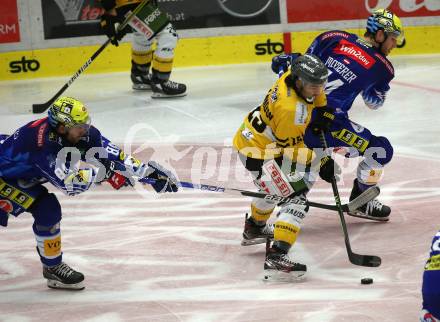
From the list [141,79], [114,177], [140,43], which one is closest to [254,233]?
[114,177]

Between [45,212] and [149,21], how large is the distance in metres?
4.68

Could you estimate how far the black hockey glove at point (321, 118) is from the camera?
556 cm

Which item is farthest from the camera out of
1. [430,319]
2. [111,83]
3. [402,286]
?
[111,83]

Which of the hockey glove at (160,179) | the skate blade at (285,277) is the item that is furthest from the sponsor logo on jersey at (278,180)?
the hockey glove at (160,179)

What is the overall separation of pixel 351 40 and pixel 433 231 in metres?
1.29

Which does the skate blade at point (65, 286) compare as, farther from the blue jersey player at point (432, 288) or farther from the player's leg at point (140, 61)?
the player's leg at point (140, 61)

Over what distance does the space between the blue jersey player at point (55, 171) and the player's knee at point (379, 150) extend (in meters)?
1.43

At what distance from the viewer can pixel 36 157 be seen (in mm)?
4836

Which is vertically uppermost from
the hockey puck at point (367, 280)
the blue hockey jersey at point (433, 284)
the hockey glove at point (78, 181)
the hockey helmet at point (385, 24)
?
the blue hockey jersey at point (433, 284)

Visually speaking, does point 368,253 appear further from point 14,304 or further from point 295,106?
point 14,304

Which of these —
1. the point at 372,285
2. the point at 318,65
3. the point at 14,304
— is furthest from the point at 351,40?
the point at 14,304

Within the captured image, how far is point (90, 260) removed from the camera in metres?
5.62

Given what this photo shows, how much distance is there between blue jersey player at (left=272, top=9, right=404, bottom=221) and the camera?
232 inches

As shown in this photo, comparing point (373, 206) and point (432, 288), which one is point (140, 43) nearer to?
point (373, 206)
